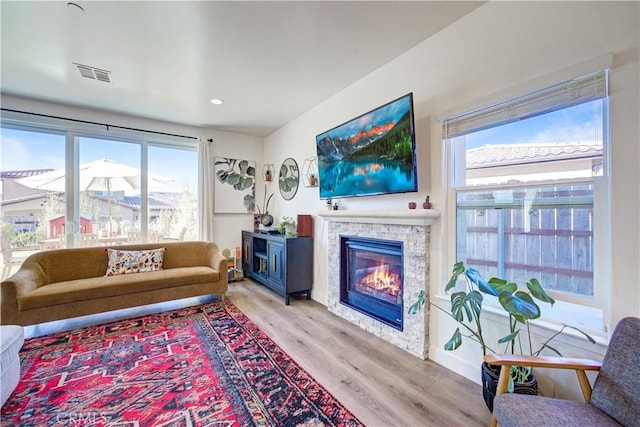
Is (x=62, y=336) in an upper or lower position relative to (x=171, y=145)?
lower

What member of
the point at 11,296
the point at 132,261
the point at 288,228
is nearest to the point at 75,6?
the point at 11,296

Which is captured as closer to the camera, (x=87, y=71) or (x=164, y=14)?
(x=164, y=14)

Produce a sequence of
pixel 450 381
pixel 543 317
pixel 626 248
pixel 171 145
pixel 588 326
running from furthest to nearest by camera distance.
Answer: pixel 171 145 → pixel 450 381 → pixel 543 317 → pixel 588 326 → pixel 626 248

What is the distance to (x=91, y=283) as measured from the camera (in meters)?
2.86

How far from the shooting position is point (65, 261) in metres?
3.11

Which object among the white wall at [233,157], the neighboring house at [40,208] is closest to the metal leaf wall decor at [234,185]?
the white wall at [233,157]

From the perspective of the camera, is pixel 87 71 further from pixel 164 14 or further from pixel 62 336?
pixel 62 336

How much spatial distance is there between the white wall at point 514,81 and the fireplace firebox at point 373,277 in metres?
0.38

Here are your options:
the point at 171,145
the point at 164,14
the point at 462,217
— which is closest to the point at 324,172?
the point at 462,217

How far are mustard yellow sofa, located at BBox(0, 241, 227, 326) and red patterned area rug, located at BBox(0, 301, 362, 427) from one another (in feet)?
0.91

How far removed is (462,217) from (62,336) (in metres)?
3.77

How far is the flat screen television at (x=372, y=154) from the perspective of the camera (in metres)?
2.12

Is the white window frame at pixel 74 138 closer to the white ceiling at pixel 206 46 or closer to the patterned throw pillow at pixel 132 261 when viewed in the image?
the white ceiling at pixel 206 46

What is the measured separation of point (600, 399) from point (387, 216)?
5.17ft
